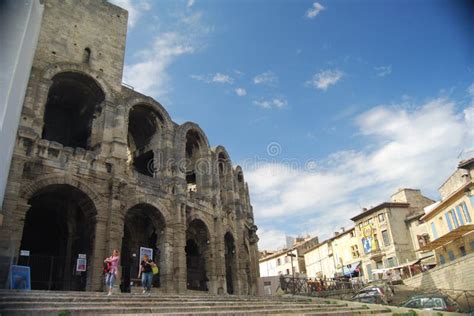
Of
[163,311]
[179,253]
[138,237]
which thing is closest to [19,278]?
[163,311]

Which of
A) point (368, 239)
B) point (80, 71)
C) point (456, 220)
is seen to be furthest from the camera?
point (368, 239)

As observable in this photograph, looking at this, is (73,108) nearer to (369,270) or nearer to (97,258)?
(97,258)

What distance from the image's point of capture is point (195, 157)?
2639 centimetres

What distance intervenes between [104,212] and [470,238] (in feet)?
78.1

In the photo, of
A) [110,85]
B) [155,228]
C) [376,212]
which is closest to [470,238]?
[376,212]

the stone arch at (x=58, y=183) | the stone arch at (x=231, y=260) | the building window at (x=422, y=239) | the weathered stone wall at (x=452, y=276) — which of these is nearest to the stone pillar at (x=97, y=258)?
the stone arch at (x=58, y=183)

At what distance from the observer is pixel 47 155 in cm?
1686

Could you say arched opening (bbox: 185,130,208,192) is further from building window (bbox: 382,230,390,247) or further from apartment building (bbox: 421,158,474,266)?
building window (bbox: 382,230,390,247)

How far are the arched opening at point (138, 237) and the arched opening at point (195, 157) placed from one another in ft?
14.5

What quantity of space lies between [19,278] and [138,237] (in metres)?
8.76

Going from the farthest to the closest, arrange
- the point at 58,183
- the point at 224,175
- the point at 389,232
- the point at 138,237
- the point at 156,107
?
1. the point at 389,232
2. the point at 224,175
3. the point at 156,107
4. the point at 138,237
5. the point at 58,183

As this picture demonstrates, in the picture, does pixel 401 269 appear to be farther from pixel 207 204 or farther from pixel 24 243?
pixel 24 243

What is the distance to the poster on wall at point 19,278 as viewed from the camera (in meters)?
13.3

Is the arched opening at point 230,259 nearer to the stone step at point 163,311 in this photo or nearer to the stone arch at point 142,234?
the stone arch at point 142,234
